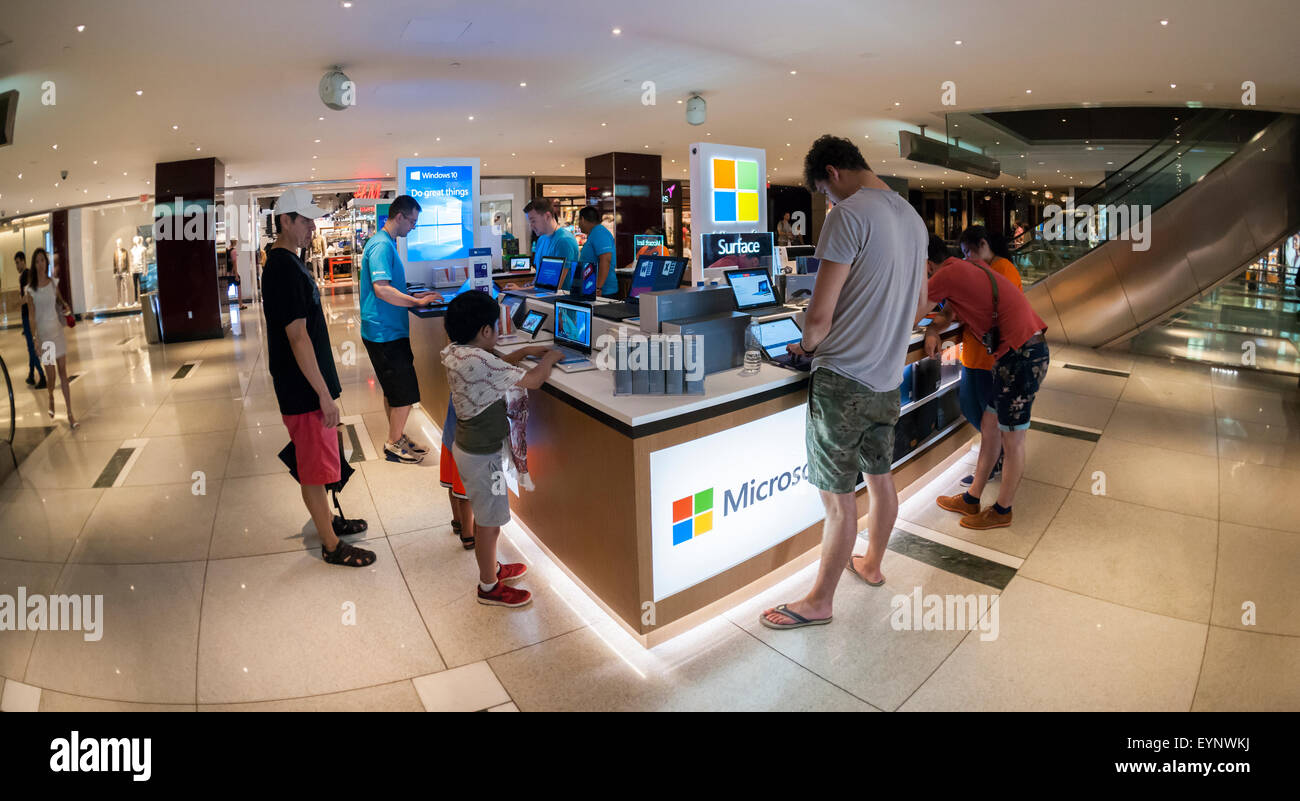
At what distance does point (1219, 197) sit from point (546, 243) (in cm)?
852

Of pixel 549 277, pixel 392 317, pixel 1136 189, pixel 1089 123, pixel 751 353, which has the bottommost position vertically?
pixel 751 353

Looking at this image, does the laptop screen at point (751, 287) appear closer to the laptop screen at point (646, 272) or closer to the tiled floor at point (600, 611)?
the laptop screen at point (646, 272)

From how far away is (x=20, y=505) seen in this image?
14.2 ft

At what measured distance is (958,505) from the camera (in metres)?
3.85

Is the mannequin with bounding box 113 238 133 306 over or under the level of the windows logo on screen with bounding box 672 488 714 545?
over

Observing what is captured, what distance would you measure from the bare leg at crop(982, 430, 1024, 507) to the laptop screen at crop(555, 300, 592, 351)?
89.1 inches

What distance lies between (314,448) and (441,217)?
334 cm

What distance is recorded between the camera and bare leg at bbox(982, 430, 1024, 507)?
3.52 metres

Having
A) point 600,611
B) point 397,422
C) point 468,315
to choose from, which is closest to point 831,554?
point 600,611

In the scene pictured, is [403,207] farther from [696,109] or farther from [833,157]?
[696,109]

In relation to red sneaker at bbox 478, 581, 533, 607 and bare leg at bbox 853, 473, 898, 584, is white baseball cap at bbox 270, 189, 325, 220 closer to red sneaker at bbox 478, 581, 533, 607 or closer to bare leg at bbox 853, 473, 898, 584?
red sneaker at bbox 478, 581, 533, 607

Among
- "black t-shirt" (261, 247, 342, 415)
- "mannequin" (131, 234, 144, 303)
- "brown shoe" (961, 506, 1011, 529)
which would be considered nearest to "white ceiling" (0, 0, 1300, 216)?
"mannequin" (131, 234, 144, 303)

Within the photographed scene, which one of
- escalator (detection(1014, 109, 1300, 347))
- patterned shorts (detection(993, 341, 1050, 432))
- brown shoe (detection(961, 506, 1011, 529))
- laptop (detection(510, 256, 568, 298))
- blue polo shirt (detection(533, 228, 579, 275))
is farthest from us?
escalator (detection(1014, 109, 1300, 347))
